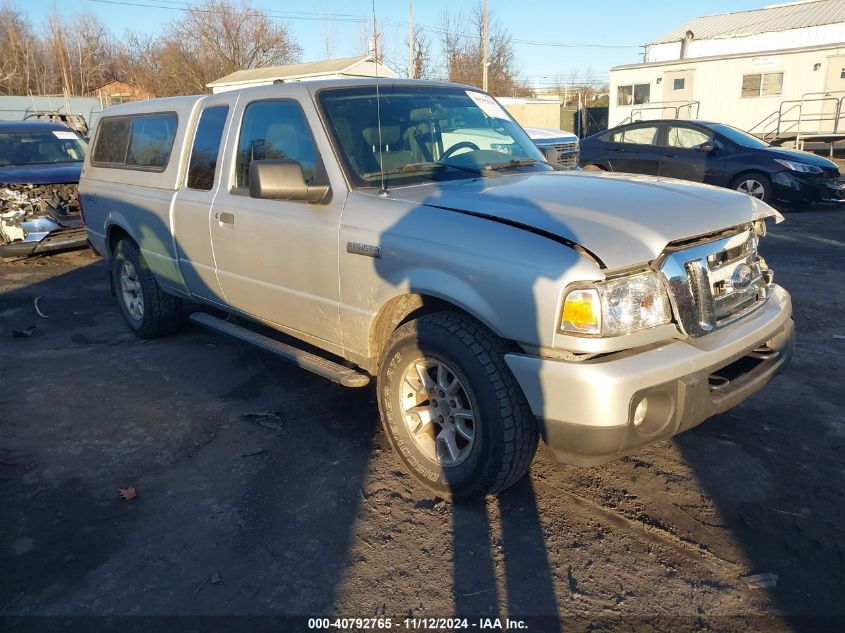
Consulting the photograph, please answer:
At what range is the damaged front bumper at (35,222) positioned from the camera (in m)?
8.65

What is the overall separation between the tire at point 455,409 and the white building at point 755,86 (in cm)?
2175

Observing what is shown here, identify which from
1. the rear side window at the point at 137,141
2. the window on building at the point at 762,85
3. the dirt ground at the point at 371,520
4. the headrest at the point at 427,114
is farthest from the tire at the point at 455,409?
the window on building at the point at 762,85

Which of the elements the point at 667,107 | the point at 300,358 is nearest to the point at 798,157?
the point at 300,358

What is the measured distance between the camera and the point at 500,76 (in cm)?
4791

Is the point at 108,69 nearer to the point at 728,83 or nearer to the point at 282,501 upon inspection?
the point at 728,83

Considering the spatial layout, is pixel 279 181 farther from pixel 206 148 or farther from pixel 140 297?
pixel 140 297

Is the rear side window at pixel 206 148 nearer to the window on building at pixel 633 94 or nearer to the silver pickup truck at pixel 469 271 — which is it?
the silver pickup truck at pixel 469 271

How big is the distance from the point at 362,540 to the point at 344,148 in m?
2.05

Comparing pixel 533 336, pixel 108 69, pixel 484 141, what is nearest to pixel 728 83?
pixel 484 141

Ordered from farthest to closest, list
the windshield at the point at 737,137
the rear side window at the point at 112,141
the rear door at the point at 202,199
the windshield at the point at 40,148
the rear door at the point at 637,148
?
the rear door at the point at 637,148, the windshield at the point at 737,137, the windshield at the point at 40,148, the rear side window at the point at 112,141, the rear door at the point at 202,199

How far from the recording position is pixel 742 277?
3068mm

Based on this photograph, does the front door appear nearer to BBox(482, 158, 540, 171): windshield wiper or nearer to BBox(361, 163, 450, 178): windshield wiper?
BBox(361, 163, 450, 178): windshield wiper

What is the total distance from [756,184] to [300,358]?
986 centimetres

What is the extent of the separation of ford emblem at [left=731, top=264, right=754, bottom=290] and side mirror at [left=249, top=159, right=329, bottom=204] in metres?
Result: 2.09
